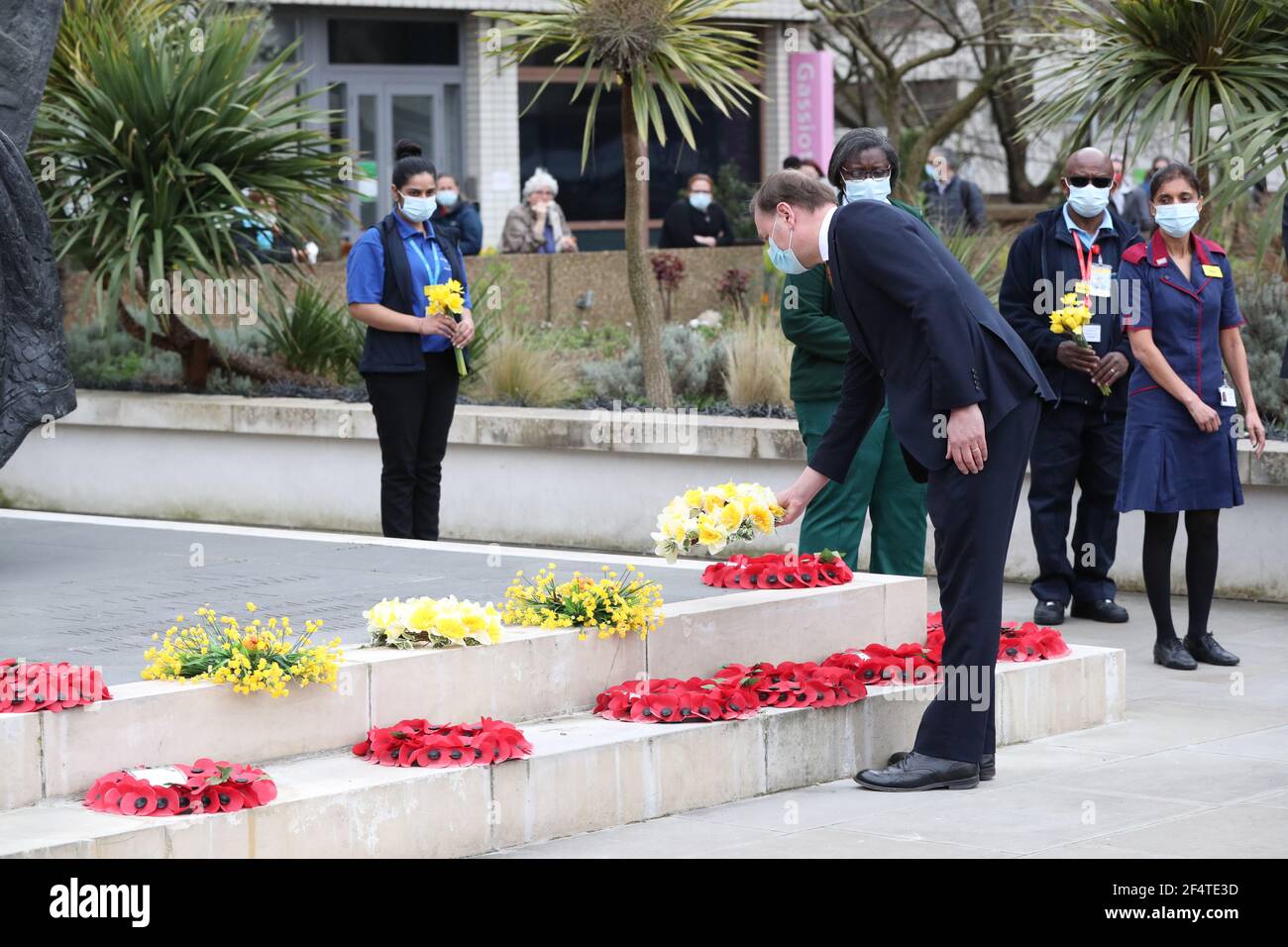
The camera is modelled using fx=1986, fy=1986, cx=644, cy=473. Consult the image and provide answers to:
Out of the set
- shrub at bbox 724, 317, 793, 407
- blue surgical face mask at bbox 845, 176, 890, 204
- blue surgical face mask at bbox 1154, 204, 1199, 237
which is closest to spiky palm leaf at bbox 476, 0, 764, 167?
shrub at bbox 724, 317, 793, 407

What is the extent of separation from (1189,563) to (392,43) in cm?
1983

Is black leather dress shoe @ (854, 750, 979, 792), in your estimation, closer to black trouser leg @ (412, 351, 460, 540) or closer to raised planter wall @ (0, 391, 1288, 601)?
black trouser leg @ (412, 351, 460, 540)

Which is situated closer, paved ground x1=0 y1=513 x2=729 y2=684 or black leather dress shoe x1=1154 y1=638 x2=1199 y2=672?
paved ground x1=0 y1=513 x2=729 y2=684

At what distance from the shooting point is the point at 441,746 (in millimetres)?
5473

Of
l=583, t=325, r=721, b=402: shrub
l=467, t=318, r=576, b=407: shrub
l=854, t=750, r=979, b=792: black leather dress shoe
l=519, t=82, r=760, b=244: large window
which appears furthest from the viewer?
l=519, t=82, r=760, b=244: large window

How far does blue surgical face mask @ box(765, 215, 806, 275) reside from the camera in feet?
20.3

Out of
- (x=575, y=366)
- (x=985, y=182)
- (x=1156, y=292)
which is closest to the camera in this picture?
(x=1156, y=292)

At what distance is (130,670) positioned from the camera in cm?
565

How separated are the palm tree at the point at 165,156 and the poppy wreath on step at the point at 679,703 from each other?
686 cm

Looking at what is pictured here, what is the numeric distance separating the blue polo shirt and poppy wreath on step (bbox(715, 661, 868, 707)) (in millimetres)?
3253

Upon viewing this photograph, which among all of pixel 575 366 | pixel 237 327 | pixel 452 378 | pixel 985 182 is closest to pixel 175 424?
pixel 237 327

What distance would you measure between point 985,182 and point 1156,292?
29.0 meters

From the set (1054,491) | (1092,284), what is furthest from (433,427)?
(1092,284)
